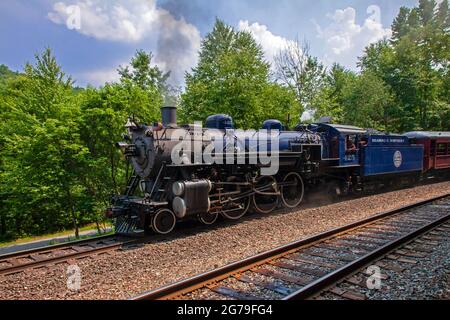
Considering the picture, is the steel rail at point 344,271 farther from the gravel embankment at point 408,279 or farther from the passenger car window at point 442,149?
the passenger car window at point 442,149

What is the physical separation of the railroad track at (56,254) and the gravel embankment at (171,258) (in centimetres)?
30

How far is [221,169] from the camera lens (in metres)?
9.66

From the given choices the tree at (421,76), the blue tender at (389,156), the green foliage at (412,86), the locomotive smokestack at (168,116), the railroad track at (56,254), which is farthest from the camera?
the tree at (421,76)

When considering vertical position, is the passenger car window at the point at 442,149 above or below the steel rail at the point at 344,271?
above

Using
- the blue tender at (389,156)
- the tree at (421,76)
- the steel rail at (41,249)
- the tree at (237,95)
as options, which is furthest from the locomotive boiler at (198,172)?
the tree at (421,76)

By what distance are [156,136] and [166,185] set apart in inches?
51.4

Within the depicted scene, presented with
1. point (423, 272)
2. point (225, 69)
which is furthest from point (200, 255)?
point (225, 69)

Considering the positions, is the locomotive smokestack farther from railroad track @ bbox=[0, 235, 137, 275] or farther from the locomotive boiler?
railroad track @ bbox=[0, 235, 137, 275]

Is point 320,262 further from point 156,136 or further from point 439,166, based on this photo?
point 439,166

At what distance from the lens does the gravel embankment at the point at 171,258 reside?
17.1 feet

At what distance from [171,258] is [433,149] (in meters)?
18.6

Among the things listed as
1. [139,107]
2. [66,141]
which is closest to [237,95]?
[139,107]

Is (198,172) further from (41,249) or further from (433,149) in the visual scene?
(433,149)

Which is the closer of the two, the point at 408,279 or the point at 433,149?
the point at 408,279
